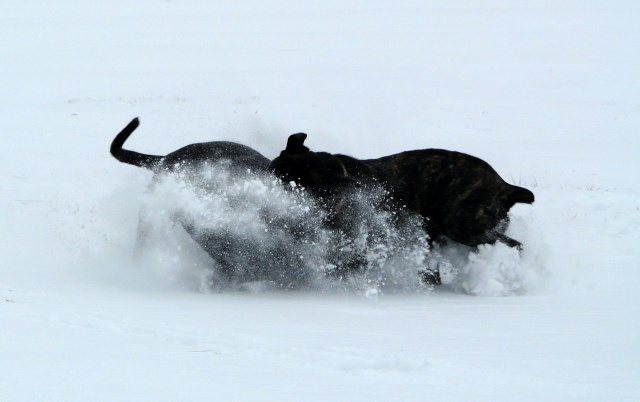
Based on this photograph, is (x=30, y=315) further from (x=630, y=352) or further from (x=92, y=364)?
(x=630, y=352)

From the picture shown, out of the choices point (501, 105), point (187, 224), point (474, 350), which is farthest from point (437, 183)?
point (501, 105)

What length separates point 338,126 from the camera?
15.6m

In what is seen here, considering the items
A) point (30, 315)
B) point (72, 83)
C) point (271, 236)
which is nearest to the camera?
point (30, 315)

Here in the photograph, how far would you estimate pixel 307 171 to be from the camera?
A: 5.90 metres

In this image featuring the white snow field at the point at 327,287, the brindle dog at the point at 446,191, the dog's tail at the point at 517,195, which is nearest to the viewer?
the white snow field at the point at 327,287

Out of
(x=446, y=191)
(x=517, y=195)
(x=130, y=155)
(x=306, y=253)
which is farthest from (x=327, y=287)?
(x=130, y=155)

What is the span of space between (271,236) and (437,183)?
1428 mm

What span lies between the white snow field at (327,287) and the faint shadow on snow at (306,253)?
3 cm

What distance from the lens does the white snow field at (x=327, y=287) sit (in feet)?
11.2

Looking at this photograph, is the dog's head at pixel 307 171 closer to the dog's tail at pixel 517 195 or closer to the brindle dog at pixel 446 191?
the brindle dog at pixel 446 191

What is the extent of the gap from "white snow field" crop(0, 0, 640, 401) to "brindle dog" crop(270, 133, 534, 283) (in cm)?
23

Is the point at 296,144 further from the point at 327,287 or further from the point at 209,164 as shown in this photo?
the point at 327,287

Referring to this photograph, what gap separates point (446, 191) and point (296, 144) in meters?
1.30

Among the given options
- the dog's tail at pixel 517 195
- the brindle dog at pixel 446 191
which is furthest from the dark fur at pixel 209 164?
the dog's tail at pixel 517 195
